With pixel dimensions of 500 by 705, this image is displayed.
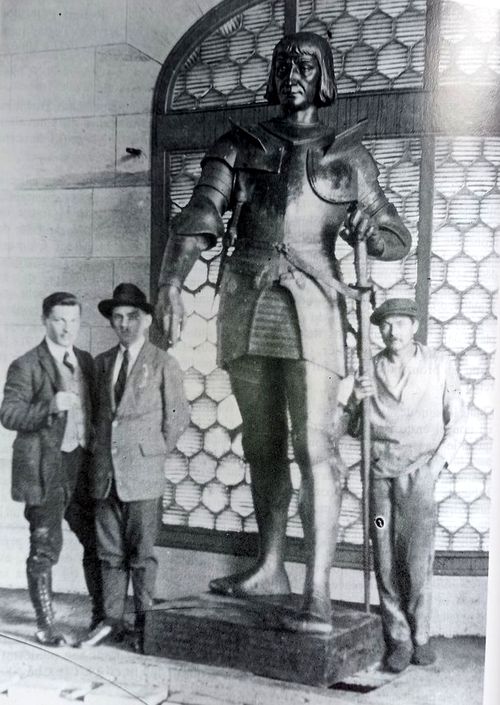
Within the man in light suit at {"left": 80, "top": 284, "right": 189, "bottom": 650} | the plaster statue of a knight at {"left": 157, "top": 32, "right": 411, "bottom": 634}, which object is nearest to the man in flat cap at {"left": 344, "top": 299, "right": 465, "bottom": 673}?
the plaster statue of a knight at {"left": 157, "top": 32, "right": 411, "bottom": 634}

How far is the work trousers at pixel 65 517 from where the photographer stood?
8.17 ft

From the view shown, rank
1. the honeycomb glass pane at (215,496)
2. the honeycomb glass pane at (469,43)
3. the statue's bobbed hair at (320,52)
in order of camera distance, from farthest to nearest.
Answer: the honeycomb glass pane at (215,496), the statue's bobbed hair at (320,52), the honeycomb glass pane at (469,43)

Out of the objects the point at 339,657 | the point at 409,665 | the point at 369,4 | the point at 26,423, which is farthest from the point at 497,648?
the point at 369,4

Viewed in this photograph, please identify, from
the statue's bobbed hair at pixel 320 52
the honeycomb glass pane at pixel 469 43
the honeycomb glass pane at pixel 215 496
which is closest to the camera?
the honeycomb glass pane at pixel 469 43

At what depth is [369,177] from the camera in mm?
2301

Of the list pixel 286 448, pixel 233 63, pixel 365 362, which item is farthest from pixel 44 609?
pixel 233 63

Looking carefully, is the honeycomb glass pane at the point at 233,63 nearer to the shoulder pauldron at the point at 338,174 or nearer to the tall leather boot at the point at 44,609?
the shoulder pauldron at the point at 338,174

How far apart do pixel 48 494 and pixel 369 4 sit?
150cm

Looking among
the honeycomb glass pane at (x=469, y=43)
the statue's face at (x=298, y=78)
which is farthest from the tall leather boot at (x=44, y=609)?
the honeycomb glass pane at (x=469, y=43)

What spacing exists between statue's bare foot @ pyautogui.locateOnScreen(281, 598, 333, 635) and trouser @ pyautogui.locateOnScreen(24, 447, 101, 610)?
54 centimetres

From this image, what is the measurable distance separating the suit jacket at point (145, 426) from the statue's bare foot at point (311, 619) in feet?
1.53

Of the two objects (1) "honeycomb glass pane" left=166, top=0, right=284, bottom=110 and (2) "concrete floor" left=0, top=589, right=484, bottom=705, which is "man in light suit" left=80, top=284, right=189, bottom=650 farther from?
(1) "honeycomb glass pane" left=166, top=0, right=284, bottom=110

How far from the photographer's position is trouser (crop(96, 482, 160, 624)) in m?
2.43

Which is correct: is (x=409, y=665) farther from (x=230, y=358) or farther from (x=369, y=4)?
(x=369, y=4)
